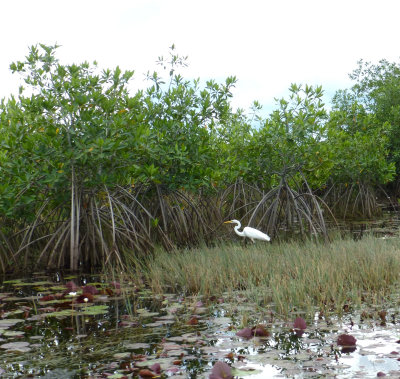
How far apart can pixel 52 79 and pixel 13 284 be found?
3146mm

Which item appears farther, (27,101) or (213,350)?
(27,101)

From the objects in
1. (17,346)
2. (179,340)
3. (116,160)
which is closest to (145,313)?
(179,340)

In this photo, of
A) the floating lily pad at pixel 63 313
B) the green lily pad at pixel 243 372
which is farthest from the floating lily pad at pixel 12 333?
the green lily pad at pixel 243 372

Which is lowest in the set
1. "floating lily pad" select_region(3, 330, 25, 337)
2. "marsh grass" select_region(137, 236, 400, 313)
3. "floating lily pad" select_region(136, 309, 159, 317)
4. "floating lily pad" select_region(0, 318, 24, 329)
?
"floating lily pad" select_region(3, 330, 25, 337)

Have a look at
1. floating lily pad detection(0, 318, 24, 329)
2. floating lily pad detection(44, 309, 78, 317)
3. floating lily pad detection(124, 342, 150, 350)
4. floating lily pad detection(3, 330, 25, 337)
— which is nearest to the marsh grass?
floating lily pad detection(44, 309, 78, 317)

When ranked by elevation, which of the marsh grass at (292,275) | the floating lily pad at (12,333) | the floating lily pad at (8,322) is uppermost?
the marsh grass at (292,275)

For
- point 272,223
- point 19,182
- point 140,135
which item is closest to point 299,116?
point 272,223

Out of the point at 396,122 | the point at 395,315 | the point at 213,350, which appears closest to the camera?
the point at 213,350

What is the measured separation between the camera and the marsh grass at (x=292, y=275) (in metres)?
4.71

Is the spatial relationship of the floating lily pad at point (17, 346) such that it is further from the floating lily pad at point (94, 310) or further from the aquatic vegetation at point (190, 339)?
the floating lily pad at point (94, 310)

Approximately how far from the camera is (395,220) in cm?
1412

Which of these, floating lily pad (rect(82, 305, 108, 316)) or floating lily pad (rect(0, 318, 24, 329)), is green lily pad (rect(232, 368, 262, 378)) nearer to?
floating lily pad (rect(82, 305, 108, 316))

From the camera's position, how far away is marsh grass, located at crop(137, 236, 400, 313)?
15.5 feet

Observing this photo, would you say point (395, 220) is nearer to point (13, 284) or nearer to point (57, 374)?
point (13, 284)
